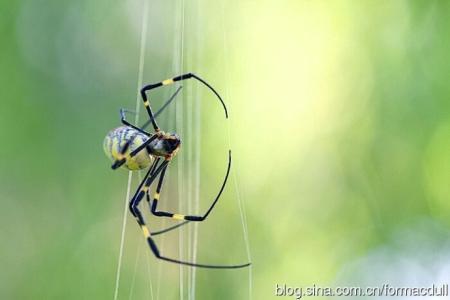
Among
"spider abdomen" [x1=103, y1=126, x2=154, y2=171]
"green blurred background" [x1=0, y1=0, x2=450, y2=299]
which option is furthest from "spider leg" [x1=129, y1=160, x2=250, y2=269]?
"green blurred background" [x1=0, y1=0, x2=450, y2=299]

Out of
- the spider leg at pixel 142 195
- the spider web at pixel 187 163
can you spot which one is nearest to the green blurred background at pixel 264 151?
the spider web at pixel 187 163

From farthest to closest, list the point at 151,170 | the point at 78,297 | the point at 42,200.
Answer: the point at 42,200
the point at 78,297
the point at 151,170

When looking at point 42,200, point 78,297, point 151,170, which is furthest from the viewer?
point 42,200

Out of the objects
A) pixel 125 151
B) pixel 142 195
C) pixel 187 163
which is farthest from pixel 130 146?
pixel 187 163

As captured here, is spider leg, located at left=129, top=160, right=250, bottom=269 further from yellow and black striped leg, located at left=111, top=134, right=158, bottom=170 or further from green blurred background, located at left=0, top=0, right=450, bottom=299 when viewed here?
green blurred background, located at left=0, top=0, right=450, bottom=299

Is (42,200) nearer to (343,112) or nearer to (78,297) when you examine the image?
(78,297)

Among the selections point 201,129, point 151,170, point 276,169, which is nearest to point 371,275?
point 276,169
